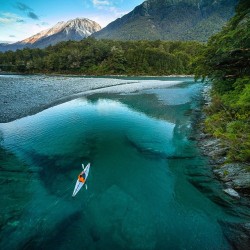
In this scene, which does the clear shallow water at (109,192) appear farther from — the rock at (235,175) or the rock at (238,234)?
the rock at (235,175)

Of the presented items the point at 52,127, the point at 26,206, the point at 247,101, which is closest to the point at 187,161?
the point at 247,101

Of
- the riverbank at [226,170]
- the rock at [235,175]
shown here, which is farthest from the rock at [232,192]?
the rock at [235,175]

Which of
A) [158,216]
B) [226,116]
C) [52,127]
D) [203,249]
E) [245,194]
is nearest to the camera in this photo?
[203,249]

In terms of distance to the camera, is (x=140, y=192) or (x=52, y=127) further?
(x=52, y=127)

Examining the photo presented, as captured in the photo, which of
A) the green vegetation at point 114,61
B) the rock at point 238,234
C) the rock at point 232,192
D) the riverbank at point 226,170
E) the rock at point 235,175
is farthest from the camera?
the green vegetation at point 114,61

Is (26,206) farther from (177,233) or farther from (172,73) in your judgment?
(172,73)
